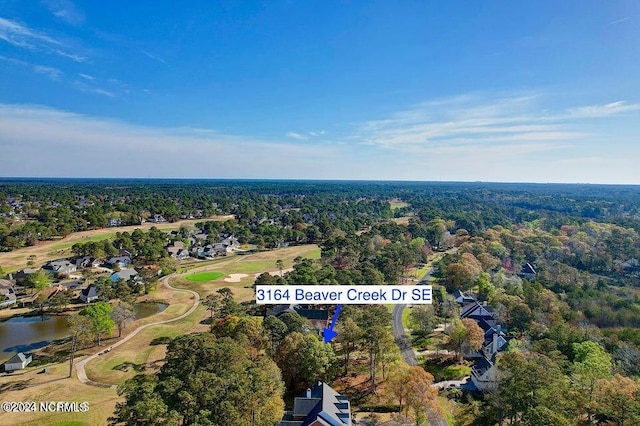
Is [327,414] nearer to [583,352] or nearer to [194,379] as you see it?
[194,379]

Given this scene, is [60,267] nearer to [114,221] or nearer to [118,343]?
[118,343]

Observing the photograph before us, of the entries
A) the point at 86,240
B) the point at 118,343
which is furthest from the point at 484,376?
the point at 86,240

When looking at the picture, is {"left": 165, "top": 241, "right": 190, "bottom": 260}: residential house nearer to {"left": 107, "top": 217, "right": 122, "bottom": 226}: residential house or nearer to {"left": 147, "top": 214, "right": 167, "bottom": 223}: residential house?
{"left": 107, "top": 217, "right": 122, "bottom": 226}: residential house

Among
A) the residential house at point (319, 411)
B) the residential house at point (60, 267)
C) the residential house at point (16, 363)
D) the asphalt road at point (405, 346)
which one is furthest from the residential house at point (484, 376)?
the residential house at point (60, 267)

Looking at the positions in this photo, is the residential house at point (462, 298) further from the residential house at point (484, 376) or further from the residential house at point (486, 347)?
the residential house at point (484, 376)

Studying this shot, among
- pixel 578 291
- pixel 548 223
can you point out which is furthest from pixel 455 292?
pixel 548 223

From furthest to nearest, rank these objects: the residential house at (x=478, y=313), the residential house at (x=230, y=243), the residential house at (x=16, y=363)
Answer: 1. the residential house at (x=230, y=243)
2. the residential house at (x=478, y=313)
3. the residential house at (x=16, y=363)
